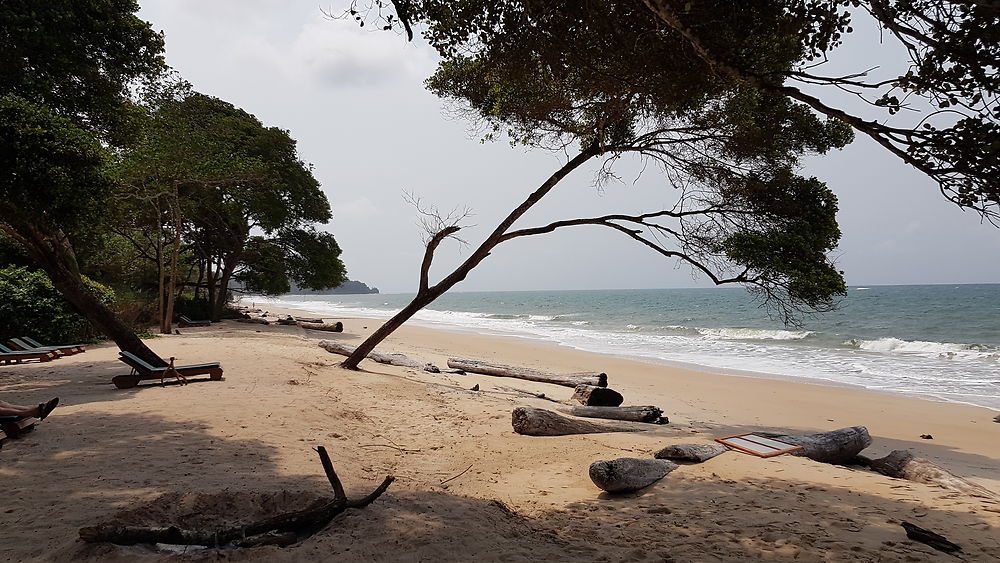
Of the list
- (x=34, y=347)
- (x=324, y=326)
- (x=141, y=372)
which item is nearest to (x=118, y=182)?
(x=141, y=372)

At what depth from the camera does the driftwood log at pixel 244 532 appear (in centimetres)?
286

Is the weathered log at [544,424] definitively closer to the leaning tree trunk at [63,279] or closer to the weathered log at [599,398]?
the weathered log at [599,398]

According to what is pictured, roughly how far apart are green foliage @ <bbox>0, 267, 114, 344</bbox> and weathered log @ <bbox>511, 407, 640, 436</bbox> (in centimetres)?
1369

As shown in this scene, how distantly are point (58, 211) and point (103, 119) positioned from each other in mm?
2586

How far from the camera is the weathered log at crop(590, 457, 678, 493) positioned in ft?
14.9

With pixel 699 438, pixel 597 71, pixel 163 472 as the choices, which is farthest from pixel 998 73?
pixel 163 472

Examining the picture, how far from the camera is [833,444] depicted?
6117 mm

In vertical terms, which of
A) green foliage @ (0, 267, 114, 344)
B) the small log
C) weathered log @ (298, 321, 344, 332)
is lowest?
weathered log @ (298, 321, 344, 332)

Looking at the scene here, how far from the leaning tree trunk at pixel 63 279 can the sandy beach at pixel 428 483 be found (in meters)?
0.82

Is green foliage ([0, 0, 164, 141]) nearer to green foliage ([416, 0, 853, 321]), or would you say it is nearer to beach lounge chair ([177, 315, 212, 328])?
green foliage ([416, 0, 853, 321])

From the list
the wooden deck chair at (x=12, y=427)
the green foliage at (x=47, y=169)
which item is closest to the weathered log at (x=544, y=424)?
the wooden deck chair at (x=12, y=427)

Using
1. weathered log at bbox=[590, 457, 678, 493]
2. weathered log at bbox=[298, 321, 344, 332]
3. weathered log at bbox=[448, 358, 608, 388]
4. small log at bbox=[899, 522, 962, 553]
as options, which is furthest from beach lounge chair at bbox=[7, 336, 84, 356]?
small log at bbox=[899, 522, 962, 553]

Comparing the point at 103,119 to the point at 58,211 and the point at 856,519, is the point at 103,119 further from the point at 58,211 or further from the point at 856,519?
the point at 856,519

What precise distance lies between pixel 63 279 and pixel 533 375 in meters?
9.13
